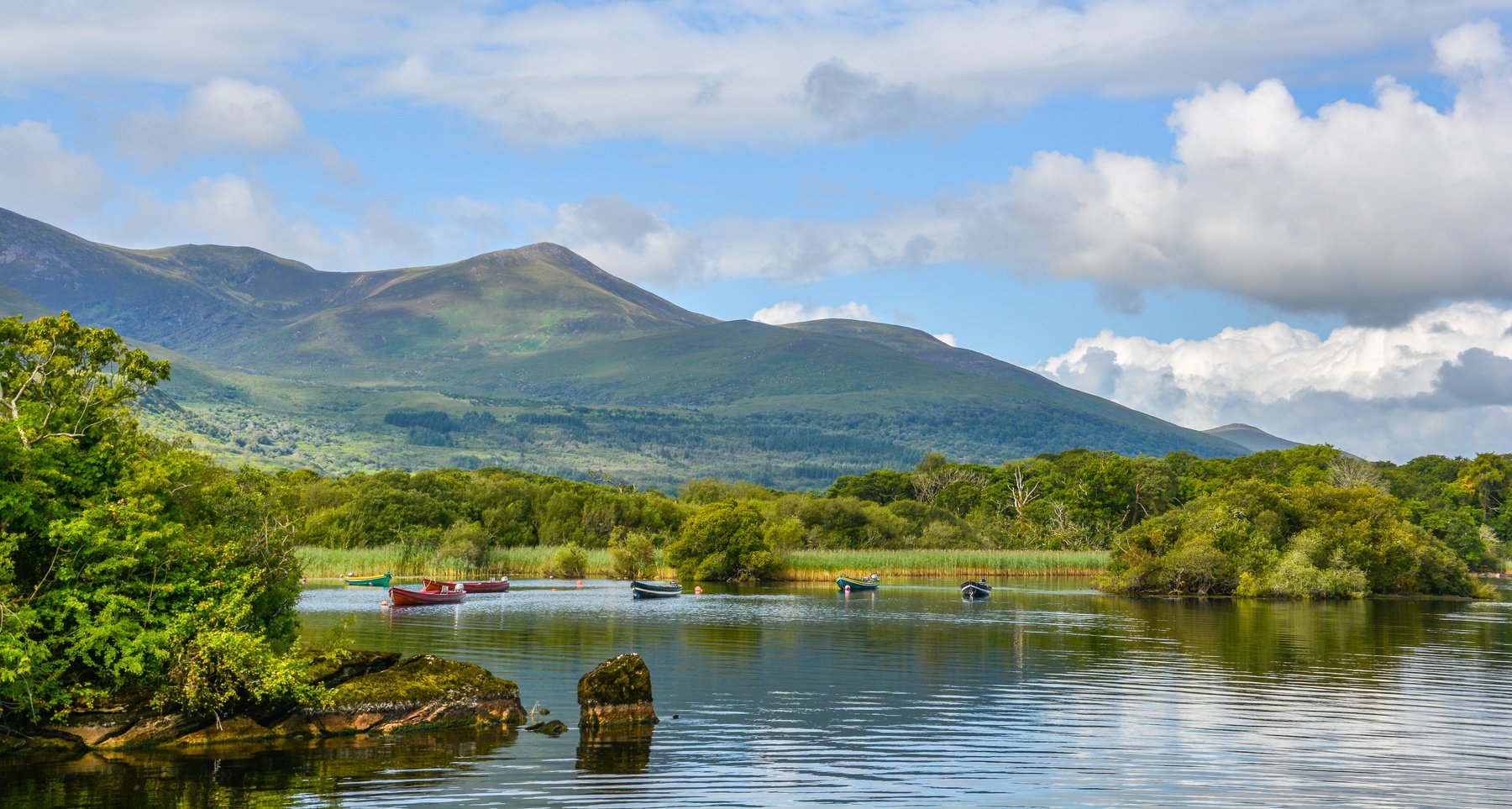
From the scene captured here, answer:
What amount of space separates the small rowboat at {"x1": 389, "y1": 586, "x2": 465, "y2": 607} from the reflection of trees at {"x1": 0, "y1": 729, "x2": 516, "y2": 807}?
1857 inches

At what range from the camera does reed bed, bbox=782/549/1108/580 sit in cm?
11231

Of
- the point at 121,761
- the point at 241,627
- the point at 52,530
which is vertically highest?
the point at 52,530

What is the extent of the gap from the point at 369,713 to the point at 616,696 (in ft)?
18.9

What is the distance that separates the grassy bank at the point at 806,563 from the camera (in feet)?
346

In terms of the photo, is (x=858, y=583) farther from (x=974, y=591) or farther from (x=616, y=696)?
(x=616, y=696)

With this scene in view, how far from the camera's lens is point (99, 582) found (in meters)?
27.9

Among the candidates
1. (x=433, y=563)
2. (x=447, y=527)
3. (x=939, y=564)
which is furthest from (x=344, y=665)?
(x=447, y=527)

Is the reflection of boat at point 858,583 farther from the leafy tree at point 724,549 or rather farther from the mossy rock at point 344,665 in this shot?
the mossy rock at point 344,665

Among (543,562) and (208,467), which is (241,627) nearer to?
(208,467)

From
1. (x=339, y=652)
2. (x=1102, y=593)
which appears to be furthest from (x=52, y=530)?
(x=1102, y=593)

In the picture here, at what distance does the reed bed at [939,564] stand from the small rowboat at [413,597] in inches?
1541

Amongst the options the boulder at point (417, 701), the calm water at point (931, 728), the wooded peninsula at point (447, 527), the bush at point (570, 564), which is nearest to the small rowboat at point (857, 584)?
the wooded peninsula at point (447, 527)

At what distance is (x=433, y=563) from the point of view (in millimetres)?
108250

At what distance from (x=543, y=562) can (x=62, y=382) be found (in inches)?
3384
